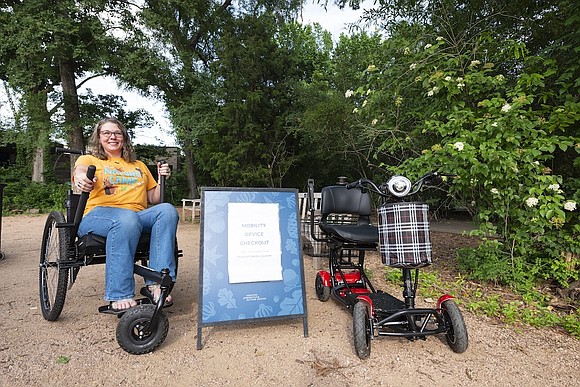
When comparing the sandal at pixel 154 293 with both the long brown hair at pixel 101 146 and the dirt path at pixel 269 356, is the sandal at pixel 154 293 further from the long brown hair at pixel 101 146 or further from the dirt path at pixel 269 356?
the long brown hair at pixel 101 146

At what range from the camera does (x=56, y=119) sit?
11070 millimetres

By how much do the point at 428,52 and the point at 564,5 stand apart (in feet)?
3.55

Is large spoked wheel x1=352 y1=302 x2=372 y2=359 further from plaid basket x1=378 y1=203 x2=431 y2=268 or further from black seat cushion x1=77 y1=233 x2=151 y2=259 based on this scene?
black seat cushion x1=77 y1=233 x2=151 y2=259

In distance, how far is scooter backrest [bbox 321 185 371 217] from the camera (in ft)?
9.98

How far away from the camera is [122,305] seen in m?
2.07

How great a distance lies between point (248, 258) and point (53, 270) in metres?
1.48

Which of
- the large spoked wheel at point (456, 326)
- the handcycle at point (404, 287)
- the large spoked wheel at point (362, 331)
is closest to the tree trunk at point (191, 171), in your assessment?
the handcycle at point (404, 287)

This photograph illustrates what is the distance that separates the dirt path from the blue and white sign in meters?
0.19

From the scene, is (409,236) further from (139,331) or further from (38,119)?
(38,119)

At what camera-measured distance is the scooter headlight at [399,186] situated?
206 cm

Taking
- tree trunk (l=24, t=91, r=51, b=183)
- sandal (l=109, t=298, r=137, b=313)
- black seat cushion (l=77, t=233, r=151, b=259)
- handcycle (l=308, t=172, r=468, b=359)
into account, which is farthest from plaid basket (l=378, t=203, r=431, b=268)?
tree trunk (l=24, t=91, r=51, b=183)

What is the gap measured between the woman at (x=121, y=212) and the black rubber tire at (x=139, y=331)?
137mm

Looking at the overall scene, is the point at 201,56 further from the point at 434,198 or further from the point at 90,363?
the point at 90,363

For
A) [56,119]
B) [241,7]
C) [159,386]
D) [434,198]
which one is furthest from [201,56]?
[159,386]
